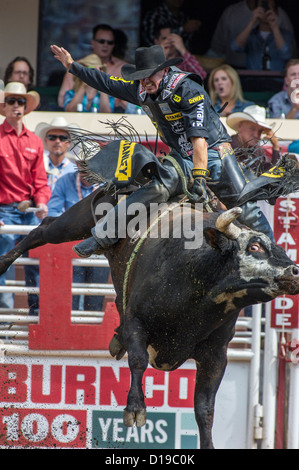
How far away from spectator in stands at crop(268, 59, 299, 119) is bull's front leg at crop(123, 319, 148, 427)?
14.0ft

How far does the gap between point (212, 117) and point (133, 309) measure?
4.53 ft

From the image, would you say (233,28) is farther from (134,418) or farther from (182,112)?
(134,418)

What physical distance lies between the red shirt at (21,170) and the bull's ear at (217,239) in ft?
9.53

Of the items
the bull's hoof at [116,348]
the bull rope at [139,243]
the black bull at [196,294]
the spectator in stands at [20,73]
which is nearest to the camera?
the black bull at [196,294]

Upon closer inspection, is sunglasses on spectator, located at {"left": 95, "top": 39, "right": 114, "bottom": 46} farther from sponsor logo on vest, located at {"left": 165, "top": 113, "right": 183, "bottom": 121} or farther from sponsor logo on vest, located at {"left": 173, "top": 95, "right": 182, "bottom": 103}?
sponsor logo on vest, located at {"left": 173, "top": 95, "right": 182, "bottom": 103}

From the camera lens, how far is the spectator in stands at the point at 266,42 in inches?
417

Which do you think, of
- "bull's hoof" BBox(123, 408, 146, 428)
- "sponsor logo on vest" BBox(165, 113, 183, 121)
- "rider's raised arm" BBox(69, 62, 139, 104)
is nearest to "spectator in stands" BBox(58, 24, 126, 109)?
"rider's raised arm" BBox(69, 62, 139, 104)

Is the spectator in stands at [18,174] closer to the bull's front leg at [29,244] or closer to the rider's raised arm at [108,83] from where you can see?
the bull's front leg at [29,244]

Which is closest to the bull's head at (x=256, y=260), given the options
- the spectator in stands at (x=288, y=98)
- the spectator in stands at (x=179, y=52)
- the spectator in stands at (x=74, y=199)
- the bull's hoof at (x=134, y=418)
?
the bull's hoof at (x=134, y=418)

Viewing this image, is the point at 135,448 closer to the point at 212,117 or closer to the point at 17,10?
the point at 212,117

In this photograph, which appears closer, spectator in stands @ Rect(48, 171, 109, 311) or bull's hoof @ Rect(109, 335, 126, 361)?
bull's hoof @ Rect(109, 335, 126, 361)

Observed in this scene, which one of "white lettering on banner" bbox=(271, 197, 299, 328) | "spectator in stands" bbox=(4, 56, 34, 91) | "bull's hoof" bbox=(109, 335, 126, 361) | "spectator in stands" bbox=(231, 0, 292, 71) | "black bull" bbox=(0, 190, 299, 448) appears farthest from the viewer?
"spectator in stands" bbox=(231, 0, 292, 71)

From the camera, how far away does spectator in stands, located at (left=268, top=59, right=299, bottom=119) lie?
892cm

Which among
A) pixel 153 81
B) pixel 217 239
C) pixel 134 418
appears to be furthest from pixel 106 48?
pixel 134 418
